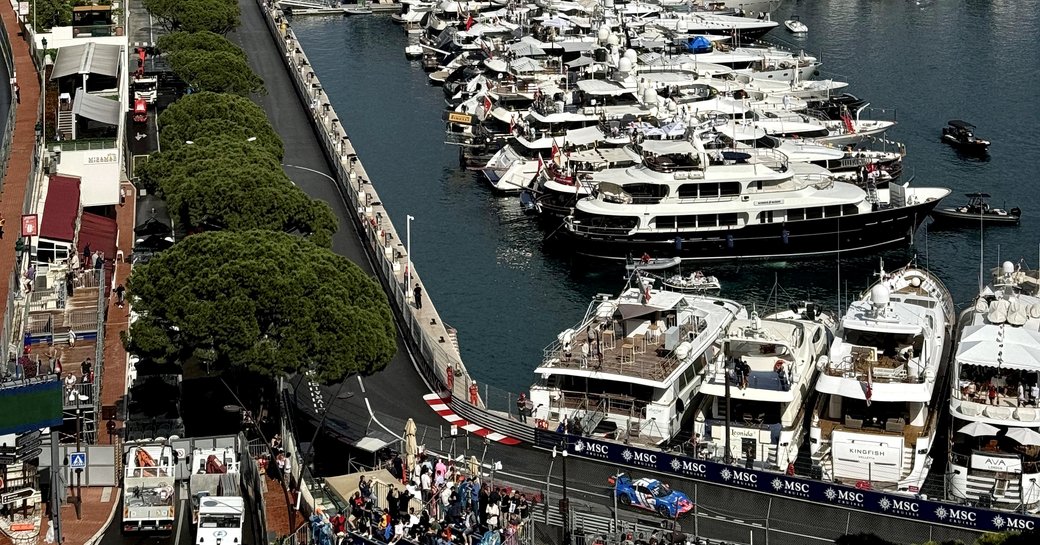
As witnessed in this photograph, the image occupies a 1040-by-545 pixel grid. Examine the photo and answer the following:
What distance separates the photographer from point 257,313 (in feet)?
237

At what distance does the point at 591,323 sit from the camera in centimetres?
7700

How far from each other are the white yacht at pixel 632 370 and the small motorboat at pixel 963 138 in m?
61.6

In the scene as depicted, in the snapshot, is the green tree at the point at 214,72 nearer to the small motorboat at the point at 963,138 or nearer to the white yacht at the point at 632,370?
the small motorboat at the point at 963,138

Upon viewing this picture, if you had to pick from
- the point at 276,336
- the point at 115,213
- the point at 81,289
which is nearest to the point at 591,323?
the point at 276,336

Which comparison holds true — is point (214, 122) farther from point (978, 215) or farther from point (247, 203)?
point (978, 215)

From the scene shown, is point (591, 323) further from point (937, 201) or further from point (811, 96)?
point (811, 96)

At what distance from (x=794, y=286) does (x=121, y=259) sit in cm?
→ 4143

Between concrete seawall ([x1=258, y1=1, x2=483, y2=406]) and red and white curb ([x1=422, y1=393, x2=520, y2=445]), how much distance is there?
0.67m

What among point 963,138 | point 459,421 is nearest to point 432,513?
point 459,421

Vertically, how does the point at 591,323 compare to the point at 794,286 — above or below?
above

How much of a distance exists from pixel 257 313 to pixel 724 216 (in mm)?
45304

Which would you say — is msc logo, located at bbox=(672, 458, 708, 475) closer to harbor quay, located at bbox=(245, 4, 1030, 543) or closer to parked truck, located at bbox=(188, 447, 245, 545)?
harbor quay, located at bbox=(245, 4, 1030, 543)

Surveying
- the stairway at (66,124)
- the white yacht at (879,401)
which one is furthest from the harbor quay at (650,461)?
the stairway at (66,124)

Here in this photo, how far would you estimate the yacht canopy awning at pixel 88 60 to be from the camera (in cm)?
11744
